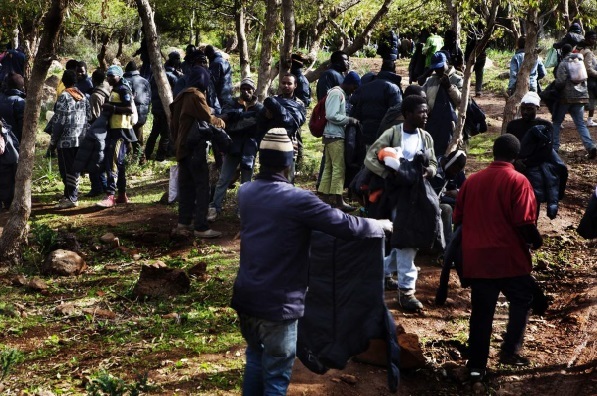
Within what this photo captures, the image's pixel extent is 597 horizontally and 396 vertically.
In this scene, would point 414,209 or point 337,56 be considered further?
point 337,56

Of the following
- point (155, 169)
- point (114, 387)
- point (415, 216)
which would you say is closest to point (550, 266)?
point (415, 216)

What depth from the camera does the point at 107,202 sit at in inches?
446

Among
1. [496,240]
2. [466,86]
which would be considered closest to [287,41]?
[466,86]

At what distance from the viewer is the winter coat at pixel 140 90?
44.4ft

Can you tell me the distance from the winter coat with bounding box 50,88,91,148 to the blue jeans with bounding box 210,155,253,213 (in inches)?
90.1

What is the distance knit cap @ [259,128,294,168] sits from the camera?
15.6ft

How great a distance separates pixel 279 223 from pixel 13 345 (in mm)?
2993

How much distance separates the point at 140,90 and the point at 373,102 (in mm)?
5161

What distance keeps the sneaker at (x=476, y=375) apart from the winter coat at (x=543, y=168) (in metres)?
2.73

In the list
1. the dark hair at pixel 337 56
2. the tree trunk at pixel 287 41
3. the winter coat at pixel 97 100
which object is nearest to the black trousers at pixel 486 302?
the tree trunk at pixel 287 41

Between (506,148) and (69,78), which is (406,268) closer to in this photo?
(506,148)

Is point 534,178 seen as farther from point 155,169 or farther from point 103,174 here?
point 155,169

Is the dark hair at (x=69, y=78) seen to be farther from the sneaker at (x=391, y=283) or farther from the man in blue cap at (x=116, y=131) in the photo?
the sneaker at (x=391, y=283)

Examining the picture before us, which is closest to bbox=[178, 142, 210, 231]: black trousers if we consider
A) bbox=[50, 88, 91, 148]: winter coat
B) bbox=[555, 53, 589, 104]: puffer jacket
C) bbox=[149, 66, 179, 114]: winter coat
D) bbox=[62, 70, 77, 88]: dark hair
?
bbox=[50, 88, 91, 148]: winter coat
